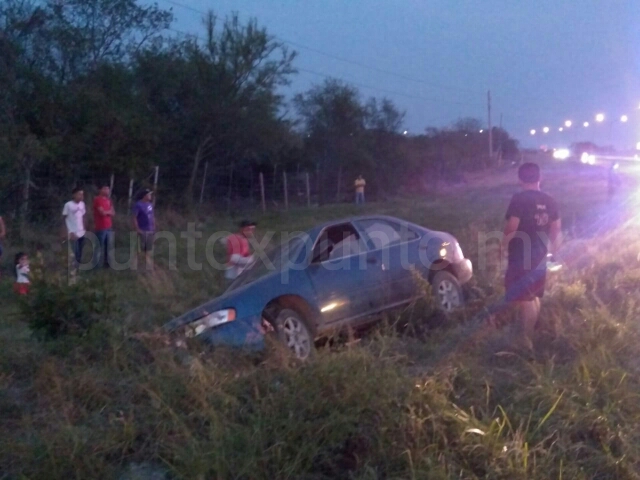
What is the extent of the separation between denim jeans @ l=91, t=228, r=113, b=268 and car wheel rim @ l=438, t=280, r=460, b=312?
634 cm

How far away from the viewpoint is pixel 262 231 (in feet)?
66.3

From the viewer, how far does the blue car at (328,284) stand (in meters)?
6.91

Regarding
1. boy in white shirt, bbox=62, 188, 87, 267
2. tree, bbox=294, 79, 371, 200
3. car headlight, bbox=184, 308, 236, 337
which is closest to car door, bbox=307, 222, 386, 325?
car headlight, bbox=184, 308, 236, 337

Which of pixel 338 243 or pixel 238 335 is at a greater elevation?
pixel 338 243

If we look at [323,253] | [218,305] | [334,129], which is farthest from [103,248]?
[334,129]

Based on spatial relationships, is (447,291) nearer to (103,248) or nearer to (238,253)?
(238,253)

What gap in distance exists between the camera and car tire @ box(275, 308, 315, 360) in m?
7.06

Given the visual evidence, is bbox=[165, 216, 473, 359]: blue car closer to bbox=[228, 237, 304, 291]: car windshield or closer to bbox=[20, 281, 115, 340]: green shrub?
bbox=[228, 237, 304, 291]: car windshield

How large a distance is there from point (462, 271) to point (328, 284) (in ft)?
7.20

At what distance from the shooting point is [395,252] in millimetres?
8648

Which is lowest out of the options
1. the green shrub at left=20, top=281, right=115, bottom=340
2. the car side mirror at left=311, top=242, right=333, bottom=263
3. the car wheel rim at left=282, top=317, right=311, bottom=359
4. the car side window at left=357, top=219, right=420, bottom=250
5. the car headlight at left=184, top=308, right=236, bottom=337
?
the car wheel rim at left=282, top=317, right=311, bottom=359

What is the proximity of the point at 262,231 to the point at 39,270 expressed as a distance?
526 inches

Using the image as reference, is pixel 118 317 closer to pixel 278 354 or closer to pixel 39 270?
pixel 39 270

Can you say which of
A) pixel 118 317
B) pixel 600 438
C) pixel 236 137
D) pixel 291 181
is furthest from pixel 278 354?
pixel 291 181
